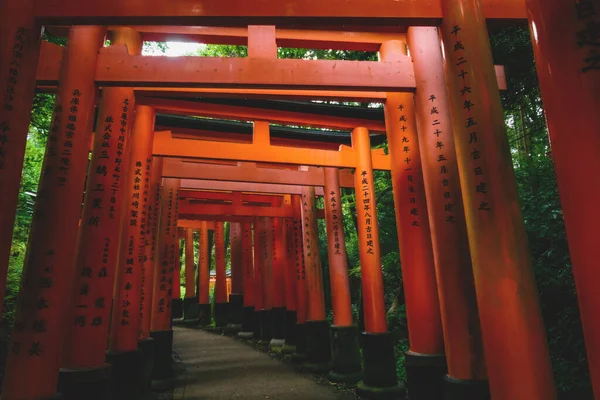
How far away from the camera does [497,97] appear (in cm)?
332

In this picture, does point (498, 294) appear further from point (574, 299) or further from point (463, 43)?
point (574, 299)

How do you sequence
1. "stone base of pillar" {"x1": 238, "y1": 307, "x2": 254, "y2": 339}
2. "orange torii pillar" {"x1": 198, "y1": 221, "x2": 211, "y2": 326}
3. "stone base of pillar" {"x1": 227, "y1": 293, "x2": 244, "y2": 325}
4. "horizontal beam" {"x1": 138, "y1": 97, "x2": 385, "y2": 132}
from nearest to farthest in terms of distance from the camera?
"horizontal beam" {"x1": 138, "y1": 97, "x2": 385, "y2": 132} < "stone base of pillar" {"x1": 238, "y1": 307, "x2": 254, "y2": 339} < "stone base of pillar" {"x1": 227, "y1": 293, "x2": 244, "y2": 325} < "orange torii pillar" {"x1": 198, "y1": 221, "x2": 211, "y2": 326}

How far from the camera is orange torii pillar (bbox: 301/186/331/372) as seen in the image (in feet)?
30.6

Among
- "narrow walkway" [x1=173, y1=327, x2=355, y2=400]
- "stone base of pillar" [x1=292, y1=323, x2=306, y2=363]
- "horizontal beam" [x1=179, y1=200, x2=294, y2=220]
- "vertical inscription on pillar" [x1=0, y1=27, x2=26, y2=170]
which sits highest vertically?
"horizontal beam" [x1=179, y1=200, x2=294, y2=220]

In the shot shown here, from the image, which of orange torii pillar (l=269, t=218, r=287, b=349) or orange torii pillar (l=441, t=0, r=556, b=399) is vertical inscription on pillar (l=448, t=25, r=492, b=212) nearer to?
orange torii pillar (l=441, t=0, r=556, b=399)

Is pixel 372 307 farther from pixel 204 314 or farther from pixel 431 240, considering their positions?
pixel 204 314

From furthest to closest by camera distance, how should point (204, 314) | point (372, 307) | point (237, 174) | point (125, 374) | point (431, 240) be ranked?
point (204, 314) < point (237, 174) < point (372, 307) < point (125, 374) < point (431, 240)

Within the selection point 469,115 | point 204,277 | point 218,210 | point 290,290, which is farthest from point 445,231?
point 204,277

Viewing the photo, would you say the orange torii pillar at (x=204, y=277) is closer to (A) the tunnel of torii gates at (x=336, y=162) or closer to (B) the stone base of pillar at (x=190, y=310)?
(B) the stone base of pillar at (x=190, y=310)

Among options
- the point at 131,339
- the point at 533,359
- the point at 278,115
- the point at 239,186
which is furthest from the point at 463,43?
the point at 239,186

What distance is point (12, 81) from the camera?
11.1ft

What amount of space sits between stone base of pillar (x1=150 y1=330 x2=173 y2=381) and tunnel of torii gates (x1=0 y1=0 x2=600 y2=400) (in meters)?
0.04

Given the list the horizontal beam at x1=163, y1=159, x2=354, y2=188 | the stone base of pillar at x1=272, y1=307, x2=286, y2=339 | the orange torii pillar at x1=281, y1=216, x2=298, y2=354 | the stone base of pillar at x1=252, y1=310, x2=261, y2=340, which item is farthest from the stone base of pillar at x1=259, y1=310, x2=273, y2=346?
the horizontal beam at x1=163, y1=159, x2=354, y2=188

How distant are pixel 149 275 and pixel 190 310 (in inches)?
511
